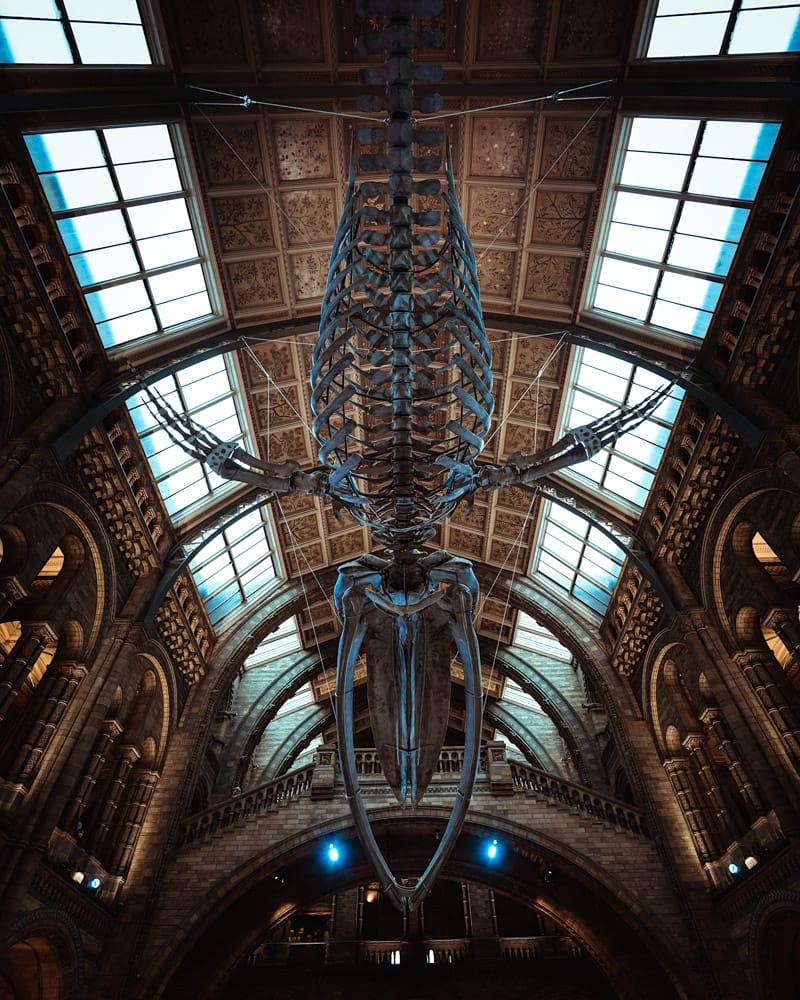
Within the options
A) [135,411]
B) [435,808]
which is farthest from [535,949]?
[135,411]

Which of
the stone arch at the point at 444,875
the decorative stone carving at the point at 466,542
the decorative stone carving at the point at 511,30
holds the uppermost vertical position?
the decorative stone carving at the point at 466,542

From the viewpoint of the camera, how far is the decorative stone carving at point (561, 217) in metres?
11.3

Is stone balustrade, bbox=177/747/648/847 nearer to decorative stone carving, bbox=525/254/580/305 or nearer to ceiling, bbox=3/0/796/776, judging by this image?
ceiling, bbox=3/0/796/776

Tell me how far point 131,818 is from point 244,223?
40.3 ft

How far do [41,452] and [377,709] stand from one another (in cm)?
643

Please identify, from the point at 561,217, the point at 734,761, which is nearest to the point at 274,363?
the point at 561,217

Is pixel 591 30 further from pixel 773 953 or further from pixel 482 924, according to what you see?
pixel 482 924

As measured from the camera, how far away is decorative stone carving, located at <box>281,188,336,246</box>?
11.6 meters

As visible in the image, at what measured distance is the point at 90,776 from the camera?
460 inches

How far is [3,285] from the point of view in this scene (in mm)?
9273

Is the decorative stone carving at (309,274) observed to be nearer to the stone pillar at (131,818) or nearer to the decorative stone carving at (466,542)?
the decorative stone carving at (466,542)

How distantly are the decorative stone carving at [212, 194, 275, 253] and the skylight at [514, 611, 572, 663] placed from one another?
14.0 m

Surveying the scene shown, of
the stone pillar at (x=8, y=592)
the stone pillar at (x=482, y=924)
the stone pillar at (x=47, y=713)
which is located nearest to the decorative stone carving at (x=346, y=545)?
the stone pillar at (x=47, y=713)

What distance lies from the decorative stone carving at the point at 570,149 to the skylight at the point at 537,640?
13521mm
